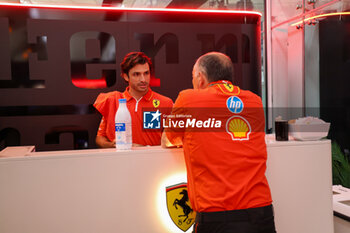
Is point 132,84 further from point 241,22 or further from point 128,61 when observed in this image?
point 241,22

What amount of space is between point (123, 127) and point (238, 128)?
0.59 m

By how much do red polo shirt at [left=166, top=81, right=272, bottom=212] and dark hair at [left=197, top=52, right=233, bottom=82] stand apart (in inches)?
2.0

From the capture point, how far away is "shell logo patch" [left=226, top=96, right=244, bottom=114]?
5.09ft

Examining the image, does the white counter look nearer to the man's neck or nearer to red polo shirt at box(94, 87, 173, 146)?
red polo shirt at box(94, 87, 173, 146)

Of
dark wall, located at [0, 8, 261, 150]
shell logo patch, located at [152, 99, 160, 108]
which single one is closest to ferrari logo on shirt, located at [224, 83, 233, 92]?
shell logo patch, located at [152, 99, 160, 108]

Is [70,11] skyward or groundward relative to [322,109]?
skyward

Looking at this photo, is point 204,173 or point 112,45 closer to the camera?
point 204,173

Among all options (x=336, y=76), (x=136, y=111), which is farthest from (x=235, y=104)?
(x=336, y=76)

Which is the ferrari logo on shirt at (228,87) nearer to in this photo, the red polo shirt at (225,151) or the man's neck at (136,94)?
the red polo shirt at (225,151)

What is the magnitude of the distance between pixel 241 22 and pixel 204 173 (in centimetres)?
253

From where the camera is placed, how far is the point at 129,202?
5.70 ft

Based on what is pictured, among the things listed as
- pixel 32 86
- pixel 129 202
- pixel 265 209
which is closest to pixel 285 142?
pixel 265 209

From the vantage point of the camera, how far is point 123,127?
1.75 meters

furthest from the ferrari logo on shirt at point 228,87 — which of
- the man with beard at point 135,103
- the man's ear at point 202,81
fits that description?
the man with beard at point 135,103
